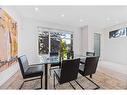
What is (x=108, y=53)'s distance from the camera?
20.1ft

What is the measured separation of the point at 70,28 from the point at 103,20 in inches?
57.4

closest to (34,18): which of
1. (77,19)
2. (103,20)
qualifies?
(77,19)

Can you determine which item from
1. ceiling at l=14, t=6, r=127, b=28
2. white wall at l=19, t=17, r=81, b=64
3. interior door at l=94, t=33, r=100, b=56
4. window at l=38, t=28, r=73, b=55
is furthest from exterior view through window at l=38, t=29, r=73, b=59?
interior door at l=94, t=33, r=100, b=56

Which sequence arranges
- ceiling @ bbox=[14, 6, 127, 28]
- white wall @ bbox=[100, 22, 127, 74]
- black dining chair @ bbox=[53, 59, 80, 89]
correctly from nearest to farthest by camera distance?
black dining chair @ bbox=[53, 59, 80, 89] → ceiling @ bbox=[14, 6, 127, 28] → white wall @ bbox=[100, 22, 127, 74]

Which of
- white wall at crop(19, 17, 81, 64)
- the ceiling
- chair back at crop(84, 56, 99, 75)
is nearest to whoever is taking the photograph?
chair back at crop(84, 56, 99, 75)

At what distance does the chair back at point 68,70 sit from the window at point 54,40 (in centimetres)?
289

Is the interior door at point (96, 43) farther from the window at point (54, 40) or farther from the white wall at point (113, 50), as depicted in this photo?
the window at point (54, 40)

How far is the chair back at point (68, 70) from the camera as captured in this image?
230 centimetres

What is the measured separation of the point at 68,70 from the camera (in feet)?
7.77

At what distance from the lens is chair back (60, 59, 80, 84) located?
230 cm

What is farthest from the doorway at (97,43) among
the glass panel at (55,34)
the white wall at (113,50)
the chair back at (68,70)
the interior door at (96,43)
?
the chair back at (68,70)

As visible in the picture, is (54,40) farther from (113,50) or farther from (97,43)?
(113,50)

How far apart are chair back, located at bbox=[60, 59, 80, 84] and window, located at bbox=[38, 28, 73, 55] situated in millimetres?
2887

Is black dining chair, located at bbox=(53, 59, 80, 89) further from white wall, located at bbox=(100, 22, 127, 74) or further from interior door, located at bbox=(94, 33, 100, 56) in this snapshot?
white wall, located at bbox=(100, 22, 127, 74)
